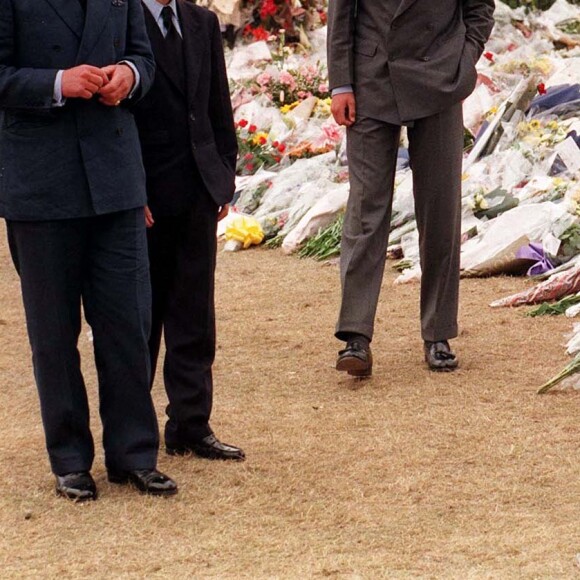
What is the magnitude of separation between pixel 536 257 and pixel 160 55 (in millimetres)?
3539

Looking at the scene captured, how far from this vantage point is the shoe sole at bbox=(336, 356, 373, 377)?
579cm

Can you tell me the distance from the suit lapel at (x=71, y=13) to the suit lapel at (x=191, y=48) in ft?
1.67

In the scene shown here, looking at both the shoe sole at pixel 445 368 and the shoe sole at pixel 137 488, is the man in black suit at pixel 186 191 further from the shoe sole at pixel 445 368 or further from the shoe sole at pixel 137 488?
the shoe sole at pixel 445 368

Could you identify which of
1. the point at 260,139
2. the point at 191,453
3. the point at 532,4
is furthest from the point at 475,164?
the point at 532,4

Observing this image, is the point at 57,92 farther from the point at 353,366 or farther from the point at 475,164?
the point at 475,164

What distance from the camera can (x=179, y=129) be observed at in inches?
185

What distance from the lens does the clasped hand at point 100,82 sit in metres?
4.15

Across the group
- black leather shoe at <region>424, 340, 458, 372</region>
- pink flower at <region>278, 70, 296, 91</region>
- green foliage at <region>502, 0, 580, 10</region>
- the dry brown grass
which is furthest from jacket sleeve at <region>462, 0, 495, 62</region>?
green foliage at <region>502, 0, 580, 10</region>

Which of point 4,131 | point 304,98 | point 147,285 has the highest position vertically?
point 4,131

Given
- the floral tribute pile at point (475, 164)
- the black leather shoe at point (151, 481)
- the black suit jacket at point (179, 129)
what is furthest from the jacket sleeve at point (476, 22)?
the black leather shoe at point (151, 481)

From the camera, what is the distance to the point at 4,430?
536 centimetres

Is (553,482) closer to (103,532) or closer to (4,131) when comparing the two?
(103,532)

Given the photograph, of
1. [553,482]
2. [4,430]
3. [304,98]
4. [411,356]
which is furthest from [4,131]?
[304,98]

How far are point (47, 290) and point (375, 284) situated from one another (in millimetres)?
1938
